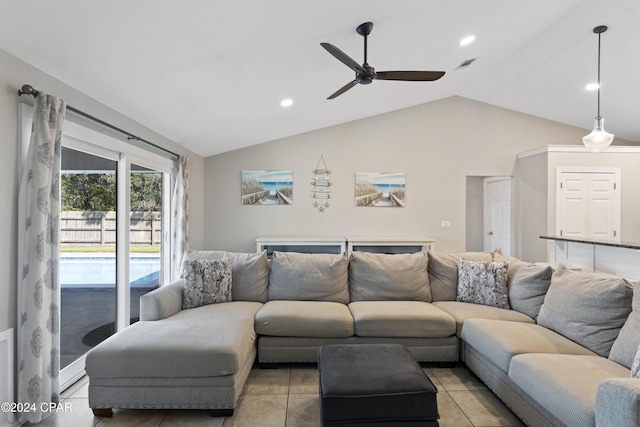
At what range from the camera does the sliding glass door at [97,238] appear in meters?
2.57

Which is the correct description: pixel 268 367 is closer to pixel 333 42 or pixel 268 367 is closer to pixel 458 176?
pixel 333 42

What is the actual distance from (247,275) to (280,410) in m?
1.34

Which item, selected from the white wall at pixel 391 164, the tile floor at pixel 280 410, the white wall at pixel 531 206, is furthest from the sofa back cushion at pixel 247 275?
the white wall at pixel 531 206

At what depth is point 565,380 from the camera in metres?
1.63

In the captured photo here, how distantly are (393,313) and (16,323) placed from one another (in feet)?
8.37

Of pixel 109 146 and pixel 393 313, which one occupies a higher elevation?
pixel 109 146

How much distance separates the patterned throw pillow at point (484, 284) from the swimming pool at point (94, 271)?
3326 mm

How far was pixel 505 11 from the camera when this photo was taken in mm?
3045

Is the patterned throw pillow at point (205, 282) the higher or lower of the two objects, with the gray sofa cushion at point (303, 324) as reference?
higher

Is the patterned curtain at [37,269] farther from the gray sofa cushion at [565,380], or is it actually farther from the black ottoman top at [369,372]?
the gray sofa cushion at [565,380]

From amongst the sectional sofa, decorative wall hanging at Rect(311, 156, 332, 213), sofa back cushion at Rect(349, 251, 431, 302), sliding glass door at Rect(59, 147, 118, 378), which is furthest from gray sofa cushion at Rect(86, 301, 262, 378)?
decorative wall hanging at Rect(311, 156, 332, 213)

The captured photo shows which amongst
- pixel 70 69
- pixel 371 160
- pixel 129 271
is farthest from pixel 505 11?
pixel 129 271

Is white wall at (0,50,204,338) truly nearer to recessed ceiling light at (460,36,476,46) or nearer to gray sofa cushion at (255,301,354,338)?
gray sofa cushion at (255,301,354,338)

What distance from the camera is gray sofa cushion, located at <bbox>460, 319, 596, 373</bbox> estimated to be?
2.04 m
